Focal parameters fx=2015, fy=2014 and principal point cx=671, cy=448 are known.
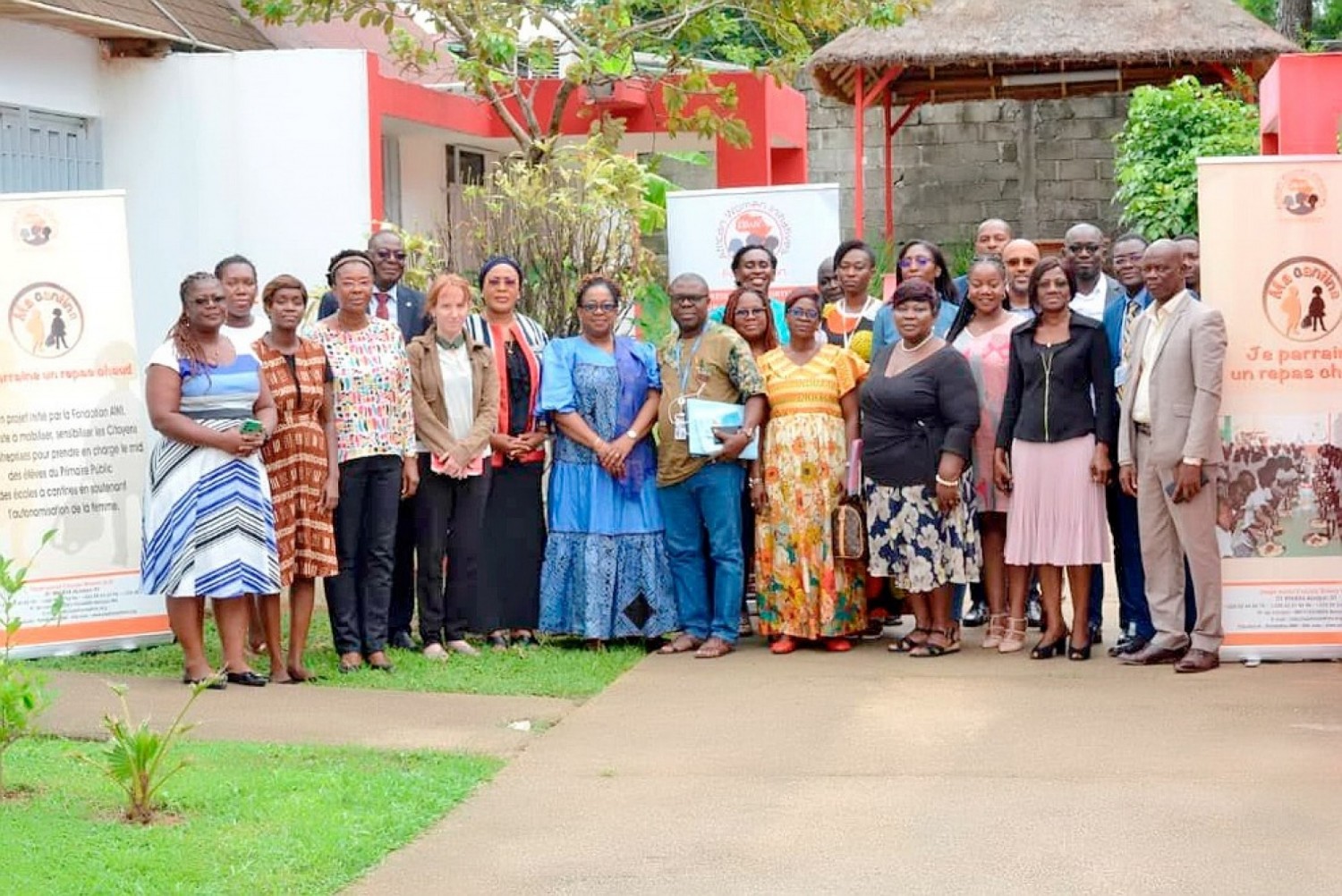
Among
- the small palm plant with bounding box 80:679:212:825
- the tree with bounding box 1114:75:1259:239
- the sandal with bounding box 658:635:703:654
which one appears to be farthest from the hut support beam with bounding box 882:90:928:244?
the small palm plant with bounding box 80:679:212:825

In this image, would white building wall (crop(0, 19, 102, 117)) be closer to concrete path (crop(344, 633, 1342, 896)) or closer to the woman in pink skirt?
concrete path (crop(344, 633, 1342, 896))

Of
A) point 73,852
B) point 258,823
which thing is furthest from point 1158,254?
point 73,852

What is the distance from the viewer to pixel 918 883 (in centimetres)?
556

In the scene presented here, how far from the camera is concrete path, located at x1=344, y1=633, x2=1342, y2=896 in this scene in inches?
223

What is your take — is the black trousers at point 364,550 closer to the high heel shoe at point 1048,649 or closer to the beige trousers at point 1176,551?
the high heel shoe at point 1048,649

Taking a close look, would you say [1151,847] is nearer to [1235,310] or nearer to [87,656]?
[1235,310]

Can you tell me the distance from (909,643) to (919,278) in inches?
67.0

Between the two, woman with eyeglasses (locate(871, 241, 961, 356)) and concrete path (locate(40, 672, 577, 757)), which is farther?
woman with eyeglasses (locate(871, 241, 961, 356))

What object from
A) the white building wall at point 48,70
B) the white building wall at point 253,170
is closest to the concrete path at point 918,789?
the white building wall at point 48,70

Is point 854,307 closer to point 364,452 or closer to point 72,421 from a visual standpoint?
point 364,452

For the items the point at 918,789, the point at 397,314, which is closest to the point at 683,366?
the point at 397,314

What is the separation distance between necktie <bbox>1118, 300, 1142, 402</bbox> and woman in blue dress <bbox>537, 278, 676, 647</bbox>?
214 cm

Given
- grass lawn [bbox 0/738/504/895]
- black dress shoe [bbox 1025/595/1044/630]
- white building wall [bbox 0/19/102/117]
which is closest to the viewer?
grass lawn [bbox 0/738/504/895]

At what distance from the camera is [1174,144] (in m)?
20.5
